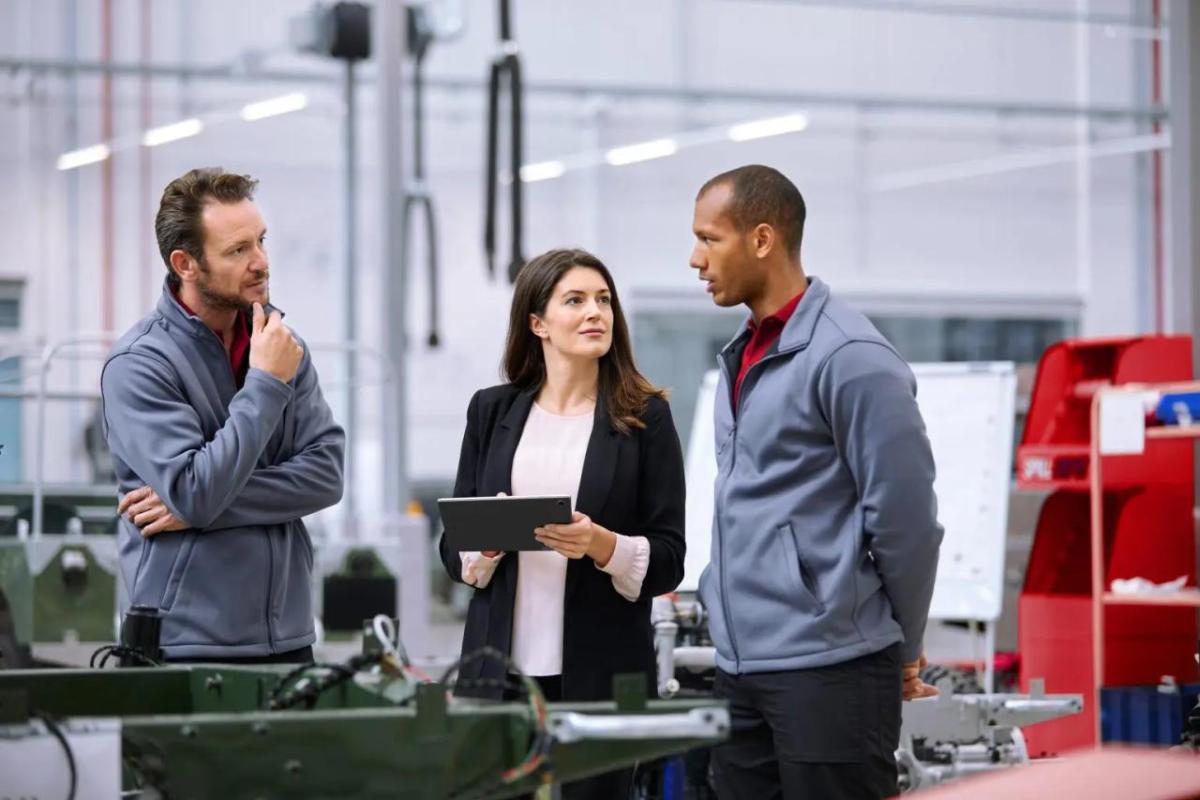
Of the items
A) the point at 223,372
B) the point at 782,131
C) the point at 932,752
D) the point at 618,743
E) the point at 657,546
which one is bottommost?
the point at 932,752

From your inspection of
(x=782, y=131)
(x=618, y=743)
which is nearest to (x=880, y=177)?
(x=782, y=131)

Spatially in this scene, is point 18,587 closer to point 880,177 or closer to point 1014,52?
point 880,177

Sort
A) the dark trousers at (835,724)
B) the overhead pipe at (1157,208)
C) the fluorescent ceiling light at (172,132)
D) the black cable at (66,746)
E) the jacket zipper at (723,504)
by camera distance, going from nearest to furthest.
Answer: the black cable at (66,746) → the dark trousers at (835,724) → the jacket zipper at (723,504) → the fluorescent ceiling light at (172,132) → the overhead pipe at (1157,208)

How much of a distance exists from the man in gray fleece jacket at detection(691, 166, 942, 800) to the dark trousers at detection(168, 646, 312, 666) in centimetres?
→ 63

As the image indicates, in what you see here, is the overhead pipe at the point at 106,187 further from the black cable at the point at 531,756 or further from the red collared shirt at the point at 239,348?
the black cable at the point at 531,756

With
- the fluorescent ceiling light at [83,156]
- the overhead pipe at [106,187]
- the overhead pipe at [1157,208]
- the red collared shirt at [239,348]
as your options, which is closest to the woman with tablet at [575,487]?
the red collared shirt at [239,348]

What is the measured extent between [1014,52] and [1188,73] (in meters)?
6.67

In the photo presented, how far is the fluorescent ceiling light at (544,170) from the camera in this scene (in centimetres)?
1010

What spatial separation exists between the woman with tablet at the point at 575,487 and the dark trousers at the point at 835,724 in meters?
0.26

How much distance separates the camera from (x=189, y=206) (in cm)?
250

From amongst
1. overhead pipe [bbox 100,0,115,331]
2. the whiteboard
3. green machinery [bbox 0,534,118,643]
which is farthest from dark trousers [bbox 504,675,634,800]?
overhead pipe [bbox 100,0,115,331]

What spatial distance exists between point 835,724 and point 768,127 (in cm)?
843

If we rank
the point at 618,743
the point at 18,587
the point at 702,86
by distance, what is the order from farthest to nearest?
the point at 702,86
the point at 18,587
the point at 618,743

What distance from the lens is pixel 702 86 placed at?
34.0ft
